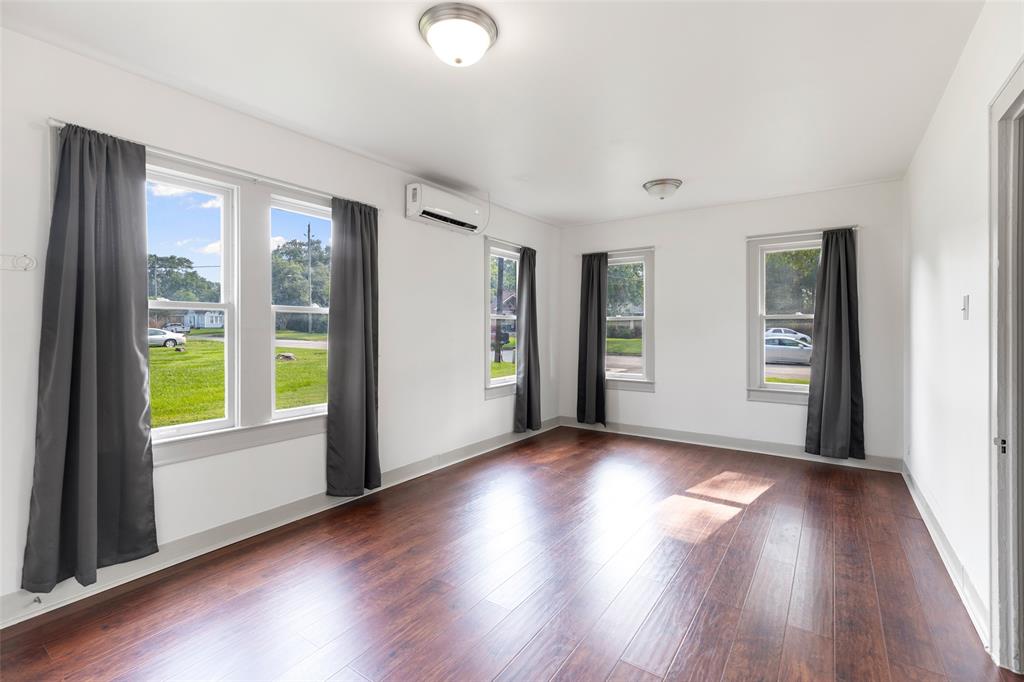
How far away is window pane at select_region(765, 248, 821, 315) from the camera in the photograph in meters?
4.95

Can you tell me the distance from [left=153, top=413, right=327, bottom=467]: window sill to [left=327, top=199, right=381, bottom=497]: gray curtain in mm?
165

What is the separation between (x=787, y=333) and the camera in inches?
200

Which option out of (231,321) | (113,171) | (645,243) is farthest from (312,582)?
(645,243)

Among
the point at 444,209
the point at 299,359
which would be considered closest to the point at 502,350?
the point at 444,209

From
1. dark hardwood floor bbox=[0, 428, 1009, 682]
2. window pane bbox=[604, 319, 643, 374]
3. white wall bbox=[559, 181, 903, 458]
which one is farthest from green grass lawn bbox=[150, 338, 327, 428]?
white wall bbox=[559, 181, 903, 458]

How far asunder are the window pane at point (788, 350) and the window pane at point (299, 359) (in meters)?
4.45

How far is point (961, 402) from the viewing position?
2.48 metres

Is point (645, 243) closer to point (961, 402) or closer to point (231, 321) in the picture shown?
point (961, 402)

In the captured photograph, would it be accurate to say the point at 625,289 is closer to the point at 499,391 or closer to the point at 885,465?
the point at 499,391

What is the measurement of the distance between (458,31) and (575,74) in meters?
0.76

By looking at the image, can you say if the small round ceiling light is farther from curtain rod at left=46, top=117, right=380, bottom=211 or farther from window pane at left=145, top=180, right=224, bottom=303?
window pane at left=145, top=180, right=224, bottom=303

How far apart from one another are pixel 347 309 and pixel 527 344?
2.53 metres

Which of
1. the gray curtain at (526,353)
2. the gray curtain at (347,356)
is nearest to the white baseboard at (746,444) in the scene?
the gray curtain at (526,353)

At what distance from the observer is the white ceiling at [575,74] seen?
83.7 inches
